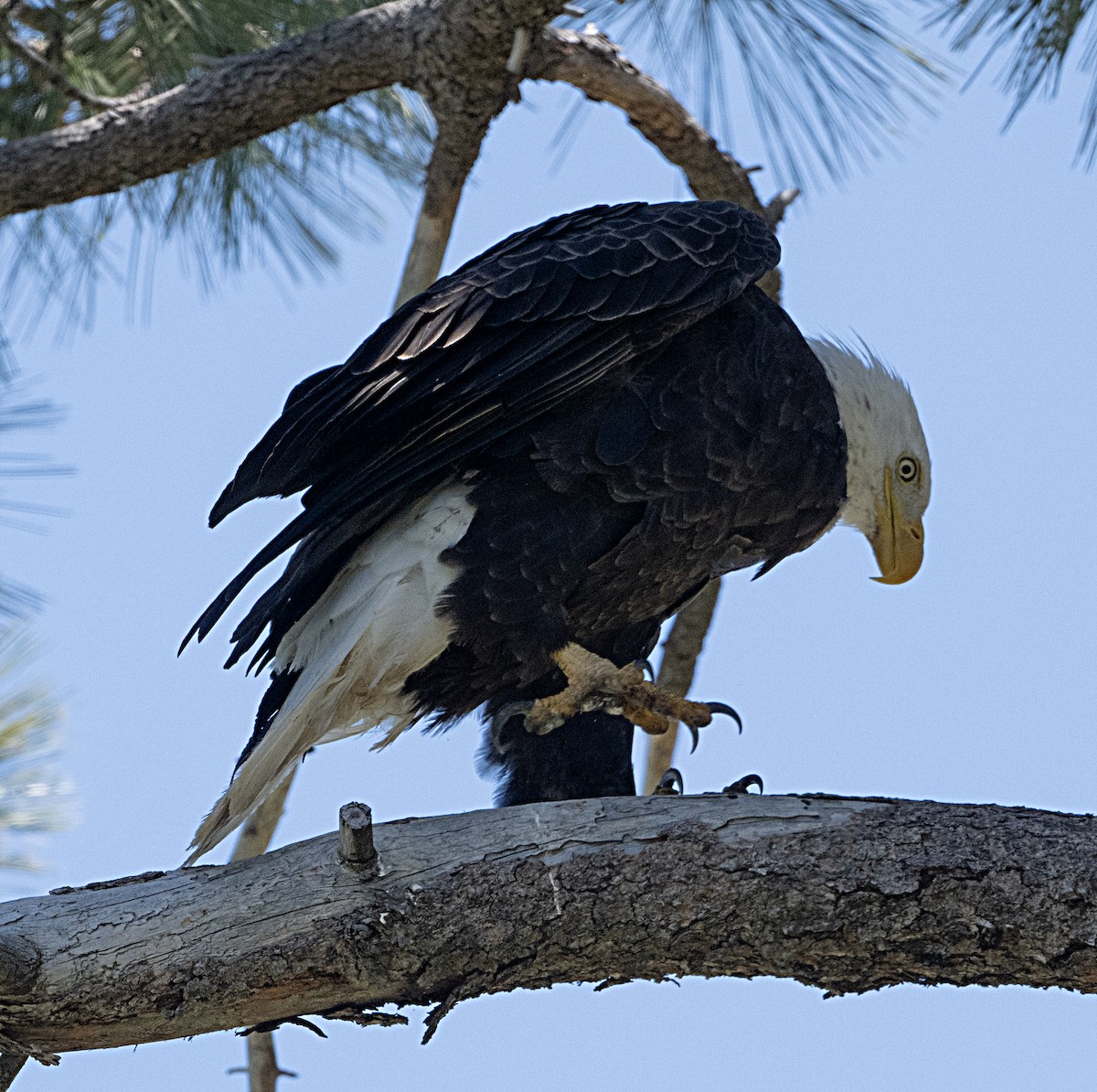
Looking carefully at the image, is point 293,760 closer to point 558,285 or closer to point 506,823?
point 506,823

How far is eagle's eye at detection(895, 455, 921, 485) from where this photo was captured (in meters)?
3.16

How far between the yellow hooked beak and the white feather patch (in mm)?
1013

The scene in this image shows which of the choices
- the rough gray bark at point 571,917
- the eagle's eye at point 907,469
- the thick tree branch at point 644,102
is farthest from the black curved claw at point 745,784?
the thick tree branch at point 644,102

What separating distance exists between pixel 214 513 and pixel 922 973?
1.39m

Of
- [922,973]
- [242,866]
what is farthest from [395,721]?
[922,973]

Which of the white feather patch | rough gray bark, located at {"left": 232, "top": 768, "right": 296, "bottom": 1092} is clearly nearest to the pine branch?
the white feather patch

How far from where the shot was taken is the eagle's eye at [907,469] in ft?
10.4

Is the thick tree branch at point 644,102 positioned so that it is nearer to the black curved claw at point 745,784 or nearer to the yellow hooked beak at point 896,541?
the yellow hooked beak at point 896,541

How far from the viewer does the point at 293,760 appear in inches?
105

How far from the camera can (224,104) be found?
130 inches

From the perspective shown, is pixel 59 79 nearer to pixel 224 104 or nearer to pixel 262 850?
pixel 224 104

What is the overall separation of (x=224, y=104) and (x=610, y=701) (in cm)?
162

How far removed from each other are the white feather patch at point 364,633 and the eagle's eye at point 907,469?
1.02 metres

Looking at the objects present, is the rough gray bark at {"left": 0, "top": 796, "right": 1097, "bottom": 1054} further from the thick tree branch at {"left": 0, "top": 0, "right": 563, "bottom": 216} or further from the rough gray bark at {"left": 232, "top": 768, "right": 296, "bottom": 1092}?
the thick tree branch at {"left": 0, "top": 0, "right": 563, "bottom": 216}
